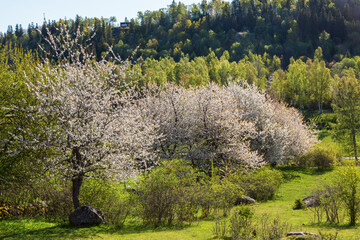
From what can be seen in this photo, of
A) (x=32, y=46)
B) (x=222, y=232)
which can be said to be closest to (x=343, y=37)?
(x=222, y=232)

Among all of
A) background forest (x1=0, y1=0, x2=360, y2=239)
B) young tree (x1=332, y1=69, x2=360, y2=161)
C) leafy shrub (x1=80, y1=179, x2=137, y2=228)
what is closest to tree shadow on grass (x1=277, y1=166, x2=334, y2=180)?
background forest (x1=0, y1=0, x2=360, y2=239)

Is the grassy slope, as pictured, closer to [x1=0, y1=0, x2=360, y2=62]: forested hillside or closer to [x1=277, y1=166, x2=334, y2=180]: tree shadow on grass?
[x1=277, y1=166, x2=334, y2=180]: tree shadow on grass

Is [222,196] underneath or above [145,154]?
underneath

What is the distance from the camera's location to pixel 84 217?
14344mm

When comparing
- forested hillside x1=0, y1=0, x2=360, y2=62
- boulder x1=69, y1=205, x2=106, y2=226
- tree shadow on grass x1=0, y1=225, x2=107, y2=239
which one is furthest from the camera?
forested hillside x1=0, y1=0, x2=360, y2=62

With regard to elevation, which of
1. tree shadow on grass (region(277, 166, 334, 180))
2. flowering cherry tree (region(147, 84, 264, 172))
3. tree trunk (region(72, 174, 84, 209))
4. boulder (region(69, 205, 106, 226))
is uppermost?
flowering cherry tree (region(147, 84, 264, 172))

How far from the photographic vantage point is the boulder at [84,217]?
46.9 ft

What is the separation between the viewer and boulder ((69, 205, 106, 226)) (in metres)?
14.3

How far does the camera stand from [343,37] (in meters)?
145

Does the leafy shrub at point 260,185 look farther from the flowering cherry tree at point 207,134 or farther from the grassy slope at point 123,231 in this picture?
the grassy slope at point 123,231

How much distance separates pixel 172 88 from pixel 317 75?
188 ft

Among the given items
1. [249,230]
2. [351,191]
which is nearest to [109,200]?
[249,230]

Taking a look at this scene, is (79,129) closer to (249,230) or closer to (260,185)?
(249,230)

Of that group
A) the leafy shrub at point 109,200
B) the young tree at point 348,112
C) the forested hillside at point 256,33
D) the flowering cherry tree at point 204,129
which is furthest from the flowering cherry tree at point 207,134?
the forested hillside at point 256,33
